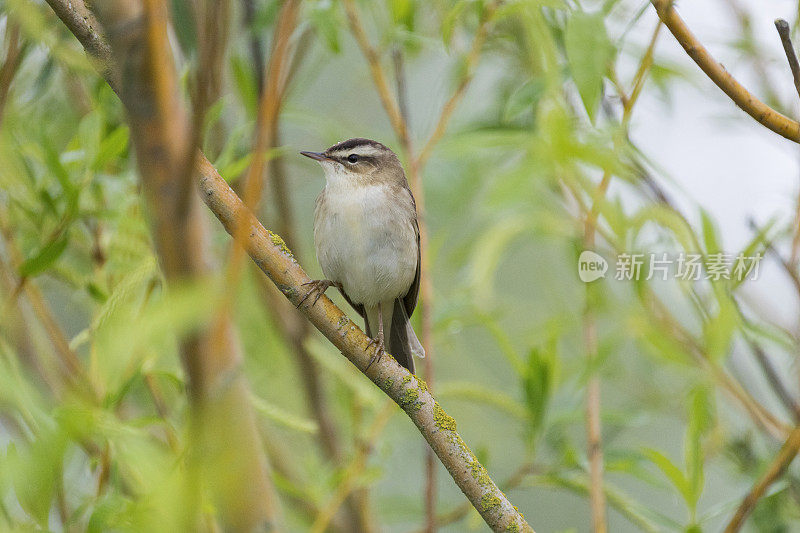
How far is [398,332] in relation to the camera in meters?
3.01

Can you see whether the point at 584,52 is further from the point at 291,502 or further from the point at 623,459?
the point at 291,502

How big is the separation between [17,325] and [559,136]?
1695 millimetres

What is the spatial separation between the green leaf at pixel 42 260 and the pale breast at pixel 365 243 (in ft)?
4.31

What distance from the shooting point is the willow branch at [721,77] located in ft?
4.75

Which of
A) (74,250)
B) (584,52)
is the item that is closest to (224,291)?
(584,52)

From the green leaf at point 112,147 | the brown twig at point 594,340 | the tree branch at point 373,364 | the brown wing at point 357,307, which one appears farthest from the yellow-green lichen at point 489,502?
the brown wing at point 357,307

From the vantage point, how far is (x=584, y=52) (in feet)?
4.99

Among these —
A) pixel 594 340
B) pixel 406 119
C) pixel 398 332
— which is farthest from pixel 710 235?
pixel 398 332

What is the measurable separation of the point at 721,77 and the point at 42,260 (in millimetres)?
1433

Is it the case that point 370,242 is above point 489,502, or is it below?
above

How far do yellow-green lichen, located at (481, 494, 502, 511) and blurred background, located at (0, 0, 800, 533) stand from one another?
393 millimetres

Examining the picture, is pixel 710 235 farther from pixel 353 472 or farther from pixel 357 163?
pixel 357 163

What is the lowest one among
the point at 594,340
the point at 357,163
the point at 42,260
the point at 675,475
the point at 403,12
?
the point at 675,475

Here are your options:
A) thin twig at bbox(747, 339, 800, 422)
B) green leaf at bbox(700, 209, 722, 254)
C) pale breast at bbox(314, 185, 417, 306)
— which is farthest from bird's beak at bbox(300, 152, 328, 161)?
thin twig at bbox(747, 339, 800, 422)
